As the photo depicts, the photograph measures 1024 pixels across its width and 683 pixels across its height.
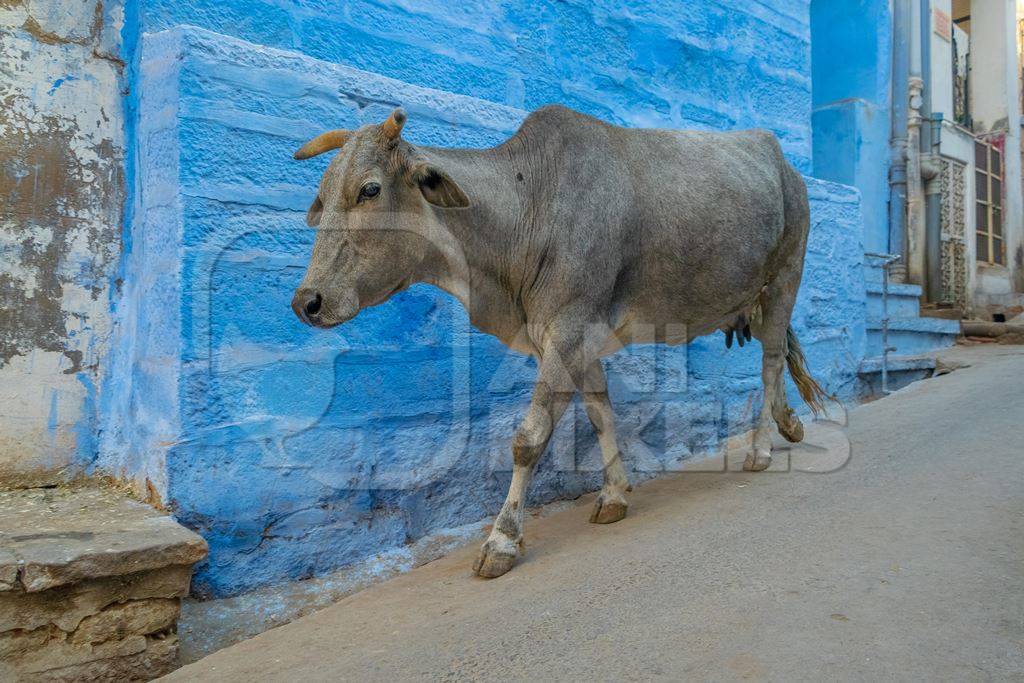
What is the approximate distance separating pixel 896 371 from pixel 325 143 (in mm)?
5802

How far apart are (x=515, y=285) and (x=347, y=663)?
1671 millimetres

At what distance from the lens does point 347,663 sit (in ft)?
8.45

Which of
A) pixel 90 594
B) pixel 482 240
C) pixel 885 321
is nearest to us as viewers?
pixel 90 594

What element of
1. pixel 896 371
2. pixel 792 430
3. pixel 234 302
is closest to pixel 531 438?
pixel 234 302

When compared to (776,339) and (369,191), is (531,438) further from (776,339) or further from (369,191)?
(776,339)

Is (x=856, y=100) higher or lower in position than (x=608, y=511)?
higher

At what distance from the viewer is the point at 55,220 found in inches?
131

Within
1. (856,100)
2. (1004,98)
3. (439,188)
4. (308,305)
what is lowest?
(308,305)

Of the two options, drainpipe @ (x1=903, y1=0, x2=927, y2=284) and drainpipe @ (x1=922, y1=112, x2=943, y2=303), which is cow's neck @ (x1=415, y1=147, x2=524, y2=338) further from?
drainpipe @ (x1=922, y1=112, x2=943, y2=303)

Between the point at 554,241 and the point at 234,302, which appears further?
the point at 554,241

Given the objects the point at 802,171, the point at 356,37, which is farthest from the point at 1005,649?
the point at 802,171

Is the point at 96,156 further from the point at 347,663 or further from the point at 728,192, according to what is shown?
the point at 728,192

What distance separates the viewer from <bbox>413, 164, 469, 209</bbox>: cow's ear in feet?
10.3

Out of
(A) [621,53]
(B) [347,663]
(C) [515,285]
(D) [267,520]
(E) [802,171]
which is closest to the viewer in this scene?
(B) [347,663]
